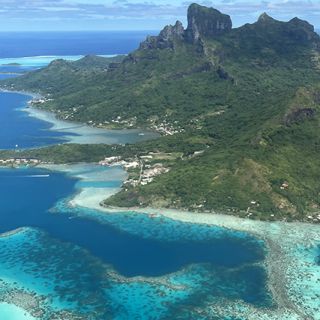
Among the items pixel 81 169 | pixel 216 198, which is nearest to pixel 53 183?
pixel 81 169

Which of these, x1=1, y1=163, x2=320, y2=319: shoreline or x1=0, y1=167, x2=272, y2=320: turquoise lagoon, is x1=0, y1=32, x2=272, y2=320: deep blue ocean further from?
x1=1, y1=163, x2=320, y2=319: shoreline

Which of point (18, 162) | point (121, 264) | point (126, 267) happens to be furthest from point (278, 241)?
point (18, 162)

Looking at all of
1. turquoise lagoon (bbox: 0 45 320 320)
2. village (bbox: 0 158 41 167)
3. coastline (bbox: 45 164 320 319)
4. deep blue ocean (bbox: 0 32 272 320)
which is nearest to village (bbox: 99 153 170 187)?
coastline (bbox: 45 164 320 319)

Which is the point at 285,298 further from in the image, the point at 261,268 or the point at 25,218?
the point at 25,218

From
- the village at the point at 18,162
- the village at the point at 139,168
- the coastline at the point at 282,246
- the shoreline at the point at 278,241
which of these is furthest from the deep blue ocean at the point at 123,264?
the village at the point at 18,162

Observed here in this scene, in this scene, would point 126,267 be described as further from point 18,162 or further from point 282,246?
point 18,162
